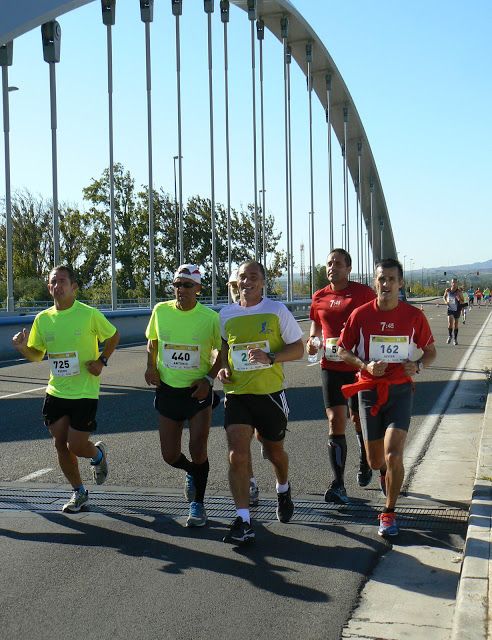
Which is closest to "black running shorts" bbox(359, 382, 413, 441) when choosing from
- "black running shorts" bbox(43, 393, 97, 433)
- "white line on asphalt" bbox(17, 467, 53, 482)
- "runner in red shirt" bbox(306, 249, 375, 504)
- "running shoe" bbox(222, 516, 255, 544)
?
"runner in red shirt" bbox(306, 249, 375, 504)

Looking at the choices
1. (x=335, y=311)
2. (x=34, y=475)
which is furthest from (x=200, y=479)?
(x=34, y=475)

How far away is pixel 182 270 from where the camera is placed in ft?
19.7

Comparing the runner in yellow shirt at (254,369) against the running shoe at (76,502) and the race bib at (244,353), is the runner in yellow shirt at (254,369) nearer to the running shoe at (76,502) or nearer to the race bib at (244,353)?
the race bib at (244,353)

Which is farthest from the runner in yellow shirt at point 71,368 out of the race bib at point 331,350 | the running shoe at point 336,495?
the running shoe at point 336,495

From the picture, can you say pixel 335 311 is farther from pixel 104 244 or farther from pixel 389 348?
pixel 104 244

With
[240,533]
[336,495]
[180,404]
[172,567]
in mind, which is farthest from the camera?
[336,495]

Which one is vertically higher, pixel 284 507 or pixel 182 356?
pixel 182 356

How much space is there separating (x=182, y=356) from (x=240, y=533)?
121 cm

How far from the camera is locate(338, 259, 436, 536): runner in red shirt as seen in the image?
573 centimetres

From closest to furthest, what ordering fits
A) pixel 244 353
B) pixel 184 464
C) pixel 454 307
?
1. pixel 244 353
2. pixel 184 464
3. pixel 454 307

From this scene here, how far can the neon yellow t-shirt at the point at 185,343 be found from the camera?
5.95 meters

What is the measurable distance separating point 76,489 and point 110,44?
2679cm

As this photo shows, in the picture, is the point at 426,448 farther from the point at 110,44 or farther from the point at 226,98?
the point at 226,98

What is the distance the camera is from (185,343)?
19.5 ft
